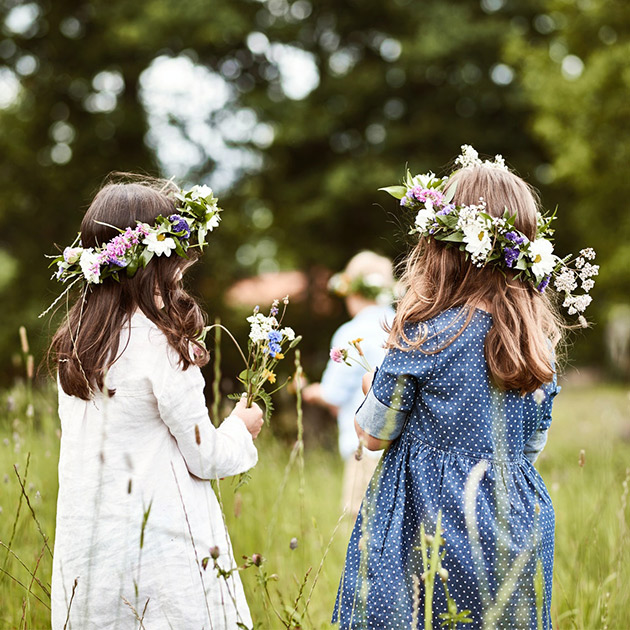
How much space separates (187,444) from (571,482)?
11.1 ft

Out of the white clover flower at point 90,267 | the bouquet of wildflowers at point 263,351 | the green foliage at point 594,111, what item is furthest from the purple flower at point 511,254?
the green foliage at point 594,111

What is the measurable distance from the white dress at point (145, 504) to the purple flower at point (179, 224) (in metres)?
0.28

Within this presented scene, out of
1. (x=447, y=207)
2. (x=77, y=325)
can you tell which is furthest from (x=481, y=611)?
(x=77, y=325)

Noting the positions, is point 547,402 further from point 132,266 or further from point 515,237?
point 132,266

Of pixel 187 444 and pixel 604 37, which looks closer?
pixel 187 444

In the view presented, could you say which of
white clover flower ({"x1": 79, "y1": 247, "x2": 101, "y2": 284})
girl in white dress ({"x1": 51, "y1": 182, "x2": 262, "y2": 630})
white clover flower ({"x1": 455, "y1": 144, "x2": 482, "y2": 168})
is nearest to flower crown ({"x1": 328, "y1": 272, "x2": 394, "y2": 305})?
white clover flower ({"x1": 455, "y1": 144, "x2": 482, "y2": 168})

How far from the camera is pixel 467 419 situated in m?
2.12

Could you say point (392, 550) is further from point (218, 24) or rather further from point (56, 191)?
Answer: point (56, 191)

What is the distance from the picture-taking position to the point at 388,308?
4.60 metres

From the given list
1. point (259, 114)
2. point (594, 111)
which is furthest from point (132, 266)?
point (259, 114)

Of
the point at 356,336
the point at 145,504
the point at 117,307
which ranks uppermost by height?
the point at 356,336

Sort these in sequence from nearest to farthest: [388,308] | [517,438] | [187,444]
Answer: [187,444], [517,438], [388,308]

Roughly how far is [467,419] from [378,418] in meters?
0.25

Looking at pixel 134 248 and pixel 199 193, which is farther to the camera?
pixel 199 193
